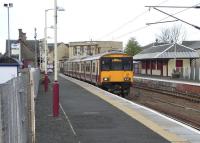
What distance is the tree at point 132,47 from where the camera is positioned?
138087 millimetres

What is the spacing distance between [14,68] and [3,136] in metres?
13.4

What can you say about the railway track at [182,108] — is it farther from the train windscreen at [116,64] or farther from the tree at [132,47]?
the tree at [132,47]

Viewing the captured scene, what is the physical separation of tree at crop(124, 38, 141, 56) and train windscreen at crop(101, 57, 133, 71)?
10003cm

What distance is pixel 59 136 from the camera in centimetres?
1300

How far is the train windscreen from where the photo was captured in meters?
36.3

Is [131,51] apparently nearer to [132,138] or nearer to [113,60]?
[113,60]

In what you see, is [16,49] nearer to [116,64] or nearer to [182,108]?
[116,64]

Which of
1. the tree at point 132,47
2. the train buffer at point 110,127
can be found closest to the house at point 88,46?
the tree at point 132,47

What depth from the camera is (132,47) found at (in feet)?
458

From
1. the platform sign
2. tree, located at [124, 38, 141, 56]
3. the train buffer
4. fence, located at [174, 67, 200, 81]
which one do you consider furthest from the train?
tree, located at [124, 38, 141, 56]

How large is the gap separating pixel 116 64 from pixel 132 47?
104m

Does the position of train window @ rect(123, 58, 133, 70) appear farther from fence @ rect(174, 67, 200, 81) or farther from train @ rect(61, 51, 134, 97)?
fence @ rect(174, 67, 200, 81)

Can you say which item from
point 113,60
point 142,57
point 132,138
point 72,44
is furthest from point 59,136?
point 72,44

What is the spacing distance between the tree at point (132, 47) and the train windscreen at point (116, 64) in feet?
328
